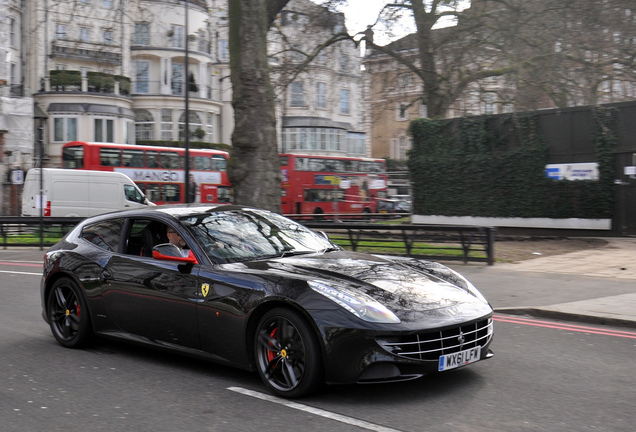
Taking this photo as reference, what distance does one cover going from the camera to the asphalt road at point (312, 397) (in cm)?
454

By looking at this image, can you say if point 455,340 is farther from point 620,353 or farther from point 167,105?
point 167,105

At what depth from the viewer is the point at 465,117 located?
24453mm

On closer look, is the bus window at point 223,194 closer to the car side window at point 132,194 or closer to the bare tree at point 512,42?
the car side window at point 132,194

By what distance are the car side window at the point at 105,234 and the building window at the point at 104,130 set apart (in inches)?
1789

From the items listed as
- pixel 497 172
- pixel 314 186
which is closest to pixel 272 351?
pixel 497 172

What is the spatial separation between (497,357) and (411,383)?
1.39m

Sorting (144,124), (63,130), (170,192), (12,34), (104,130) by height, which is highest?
(12,34)

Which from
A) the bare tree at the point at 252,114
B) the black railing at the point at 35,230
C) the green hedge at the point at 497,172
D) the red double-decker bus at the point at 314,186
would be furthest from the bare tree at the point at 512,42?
the black railing at the point at 35,230

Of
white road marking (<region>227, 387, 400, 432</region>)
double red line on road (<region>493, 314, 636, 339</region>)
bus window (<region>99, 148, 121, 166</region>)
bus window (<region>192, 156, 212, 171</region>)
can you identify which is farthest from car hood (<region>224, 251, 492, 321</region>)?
bus window (<region>192, 156, 212, 171</region>)

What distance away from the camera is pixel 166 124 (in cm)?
5588

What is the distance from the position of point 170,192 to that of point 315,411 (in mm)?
33792

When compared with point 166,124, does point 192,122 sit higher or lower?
higher

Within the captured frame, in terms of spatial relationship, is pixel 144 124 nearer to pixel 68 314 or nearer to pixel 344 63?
pixel 344 63

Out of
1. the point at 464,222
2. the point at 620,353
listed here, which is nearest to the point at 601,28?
the point at 464,222
